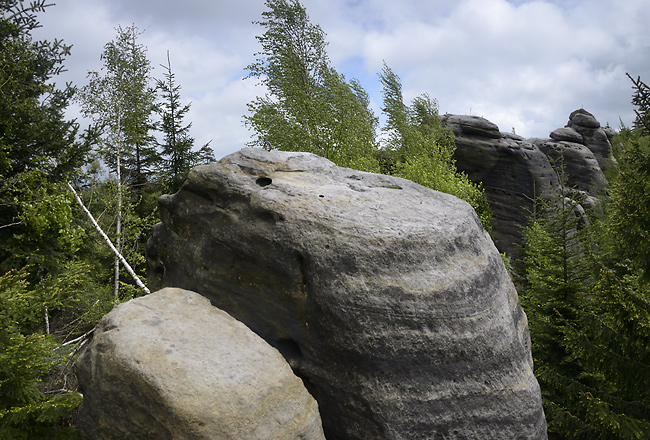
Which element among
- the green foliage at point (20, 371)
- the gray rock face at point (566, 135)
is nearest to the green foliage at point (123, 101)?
the green foliage at point (20, 371)

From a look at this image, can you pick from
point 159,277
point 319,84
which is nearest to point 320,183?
point 159,277

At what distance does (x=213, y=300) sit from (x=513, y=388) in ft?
15.1

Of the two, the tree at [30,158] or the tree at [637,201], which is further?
the tree at [30,158]

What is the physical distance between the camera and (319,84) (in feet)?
91.4

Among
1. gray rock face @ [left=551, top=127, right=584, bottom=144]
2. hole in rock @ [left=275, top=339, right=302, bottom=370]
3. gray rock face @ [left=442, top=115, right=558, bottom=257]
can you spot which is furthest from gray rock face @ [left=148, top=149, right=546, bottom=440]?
gray rock face @ [left=551, top=127, right=584, bottom=144]

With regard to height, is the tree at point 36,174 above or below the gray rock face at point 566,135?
below

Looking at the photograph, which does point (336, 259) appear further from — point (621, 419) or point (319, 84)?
point (319, 84)

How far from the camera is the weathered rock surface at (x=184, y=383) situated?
5.36 m

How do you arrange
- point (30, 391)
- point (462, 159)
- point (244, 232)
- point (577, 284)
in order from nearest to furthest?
point (244, 232), point (30, 391), point (577, 284), point (462, 159)

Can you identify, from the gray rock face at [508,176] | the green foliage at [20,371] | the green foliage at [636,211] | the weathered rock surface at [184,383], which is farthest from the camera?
the gray rock face at [508,176]

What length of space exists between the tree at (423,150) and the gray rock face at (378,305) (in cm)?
1635

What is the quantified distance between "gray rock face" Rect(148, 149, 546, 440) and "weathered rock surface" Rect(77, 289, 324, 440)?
1.89ft

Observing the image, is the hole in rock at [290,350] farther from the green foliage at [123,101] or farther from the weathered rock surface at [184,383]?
the green foliage at [123,101]

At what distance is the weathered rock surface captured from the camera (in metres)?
5.36
